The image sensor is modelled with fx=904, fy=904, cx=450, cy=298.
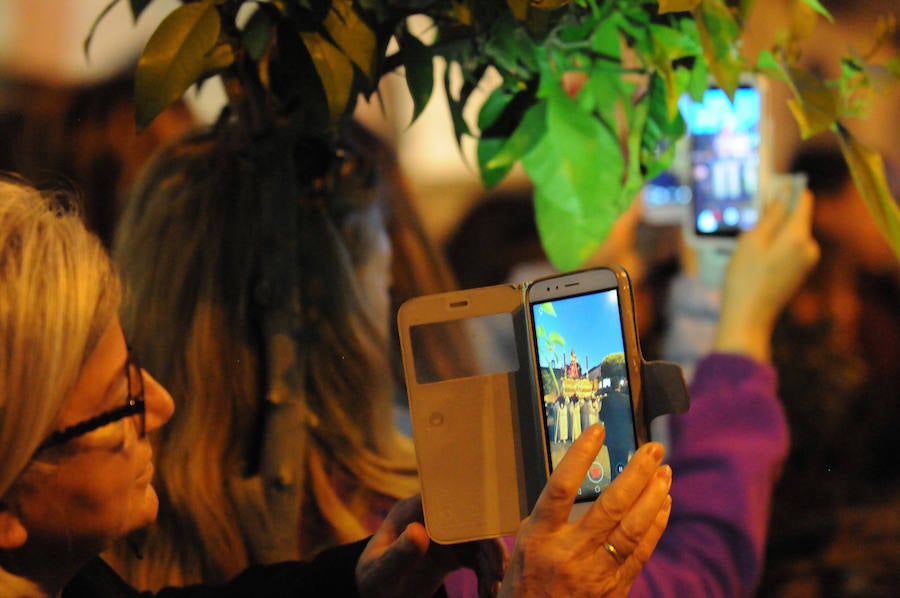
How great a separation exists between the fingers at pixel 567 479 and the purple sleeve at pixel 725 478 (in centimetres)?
51

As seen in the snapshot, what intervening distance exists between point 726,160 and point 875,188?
589 millimetres

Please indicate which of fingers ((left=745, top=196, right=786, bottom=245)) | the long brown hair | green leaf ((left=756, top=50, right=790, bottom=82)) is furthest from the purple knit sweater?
green leaf ((left=756, top=50, right=790, bottom=82))

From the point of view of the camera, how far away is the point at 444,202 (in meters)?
1.35

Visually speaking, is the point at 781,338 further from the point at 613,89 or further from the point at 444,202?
the point at 613,89

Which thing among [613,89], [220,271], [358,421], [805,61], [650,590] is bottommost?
[650,590]

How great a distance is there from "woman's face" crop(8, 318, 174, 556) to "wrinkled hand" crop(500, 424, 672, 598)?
29 centimetres

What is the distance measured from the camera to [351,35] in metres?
0.60

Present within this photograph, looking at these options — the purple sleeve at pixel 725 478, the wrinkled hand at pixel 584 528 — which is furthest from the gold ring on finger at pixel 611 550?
the purple sleeve at pixel 725 478

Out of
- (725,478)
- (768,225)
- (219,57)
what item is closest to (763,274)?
(768,225)

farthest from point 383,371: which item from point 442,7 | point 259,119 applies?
point 442,7

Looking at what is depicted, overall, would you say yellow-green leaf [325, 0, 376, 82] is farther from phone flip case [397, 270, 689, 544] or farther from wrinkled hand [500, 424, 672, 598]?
wrinkled hand [500, 424, 672, 598]

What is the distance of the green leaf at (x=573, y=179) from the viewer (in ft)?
2.31

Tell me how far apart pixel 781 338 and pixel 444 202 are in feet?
1.78

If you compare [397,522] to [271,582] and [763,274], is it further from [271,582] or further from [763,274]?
[763,274]
